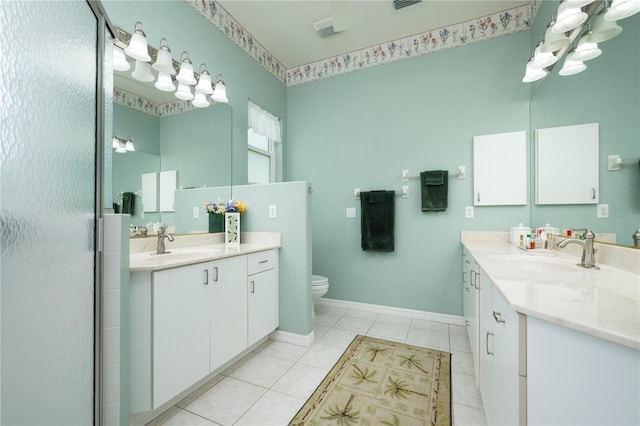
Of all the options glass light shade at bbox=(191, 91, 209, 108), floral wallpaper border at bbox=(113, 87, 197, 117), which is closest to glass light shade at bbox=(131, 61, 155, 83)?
floral wallpaper border at bbox=(113, 87, 197, 117)

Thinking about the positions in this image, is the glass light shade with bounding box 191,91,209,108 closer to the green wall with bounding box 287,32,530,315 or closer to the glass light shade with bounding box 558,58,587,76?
the green wall with bounding box 287,32,530,315

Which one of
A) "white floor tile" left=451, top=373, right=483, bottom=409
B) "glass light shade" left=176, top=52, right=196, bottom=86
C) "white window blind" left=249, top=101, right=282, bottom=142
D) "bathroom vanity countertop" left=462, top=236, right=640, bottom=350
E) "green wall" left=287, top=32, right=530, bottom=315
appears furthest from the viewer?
"white window blind" left=249, top=101, right=282, bottom=142

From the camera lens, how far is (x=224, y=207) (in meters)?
2.29

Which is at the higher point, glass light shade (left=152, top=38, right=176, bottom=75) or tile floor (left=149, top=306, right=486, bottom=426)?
glass light shade (left=152, top=38, right=176, bottom=75)

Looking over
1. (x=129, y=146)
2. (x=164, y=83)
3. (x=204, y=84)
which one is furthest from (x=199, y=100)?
(x=129, y=146)

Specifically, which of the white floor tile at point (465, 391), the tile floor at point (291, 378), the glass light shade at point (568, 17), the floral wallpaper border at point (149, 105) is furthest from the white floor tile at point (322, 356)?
the glass light shade at point (568, 17)

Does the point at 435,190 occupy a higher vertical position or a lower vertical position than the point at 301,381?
higher

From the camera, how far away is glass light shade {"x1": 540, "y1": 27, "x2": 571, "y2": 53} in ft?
5.25

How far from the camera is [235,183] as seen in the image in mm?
2576

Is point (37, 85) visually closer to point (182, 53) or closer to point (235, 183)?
point (182, 53)

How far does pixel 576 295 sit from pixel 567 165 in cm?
135

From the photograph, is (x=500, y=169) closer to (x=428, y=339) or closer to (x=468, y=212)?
(x=468, y=212)

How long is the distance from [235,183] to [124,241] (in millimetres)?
1493

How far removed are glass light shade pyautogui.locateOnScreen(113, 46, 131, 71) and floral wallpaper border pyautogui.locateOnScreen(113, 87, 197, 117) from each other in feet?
0.45
